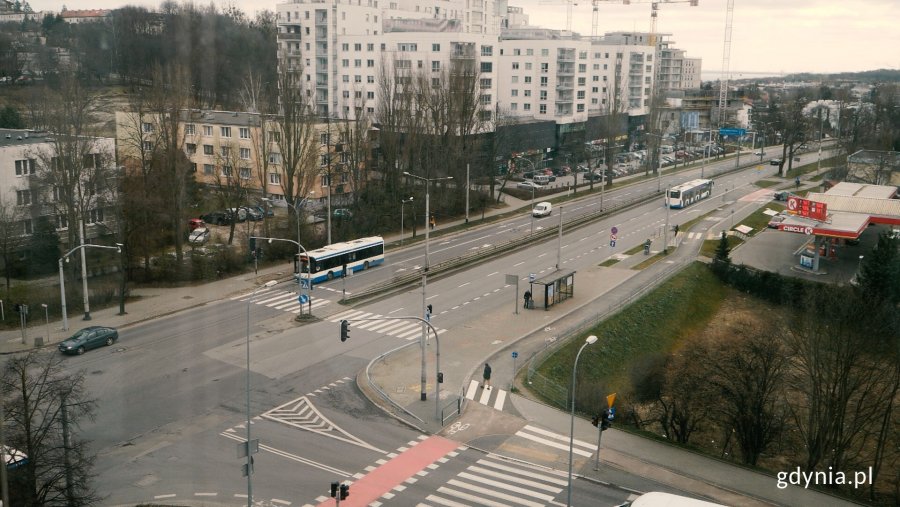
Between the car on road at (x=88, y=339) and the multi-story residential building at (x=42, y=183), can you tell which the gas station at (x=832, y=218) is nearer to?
the car on road at (x=88, y=339)

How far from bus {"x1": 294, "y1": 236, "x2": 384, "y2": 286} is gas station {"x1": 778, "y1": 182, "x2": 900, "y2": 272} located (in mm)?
16482

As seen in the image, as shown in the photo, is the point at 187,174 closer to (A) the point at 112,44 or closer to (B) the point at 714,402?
(A) the point at 112,44

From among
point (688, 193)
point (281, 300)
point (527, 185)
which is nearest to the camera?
point (281, 300)

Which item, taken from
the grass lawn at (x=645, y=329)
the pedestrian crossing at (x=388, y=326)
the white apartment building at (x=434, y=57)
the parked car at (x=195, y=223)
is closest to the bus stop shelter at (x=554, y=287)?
the grass lawn at (x=645, y=329)

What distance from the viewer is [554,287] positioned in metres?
24.7

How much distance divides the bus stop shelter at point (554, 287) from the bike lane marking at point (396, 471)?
31.7 feet

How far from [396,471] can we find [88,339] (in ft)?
32.7

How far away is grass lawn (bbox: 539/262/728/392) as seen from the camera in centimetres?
2088

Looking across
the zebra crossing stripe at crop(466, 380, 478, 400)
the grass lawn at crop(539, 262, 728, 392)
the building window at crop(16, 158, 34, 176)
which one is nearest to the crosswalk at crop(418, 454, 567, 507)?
the zebra crossing stripe at crop(466, 380, 478, 400)

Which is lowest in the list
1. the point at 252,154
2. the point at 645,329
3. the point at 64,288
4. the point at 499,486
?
the point at 645,329

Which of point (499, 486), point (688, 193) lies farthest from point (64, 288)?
point (688, 193)

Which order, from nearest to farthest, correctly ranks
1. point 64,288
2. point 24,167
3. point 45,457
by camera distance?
1. point 45,457
2. point 64,288
3. point 24,167

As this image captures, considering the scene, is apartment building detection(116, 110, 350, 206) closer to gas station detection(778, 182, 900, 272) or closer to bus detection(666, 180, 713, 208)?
bus detection(666, 180, 713, 208)

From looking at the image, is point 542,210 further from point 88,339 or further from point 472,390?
point 88,339
